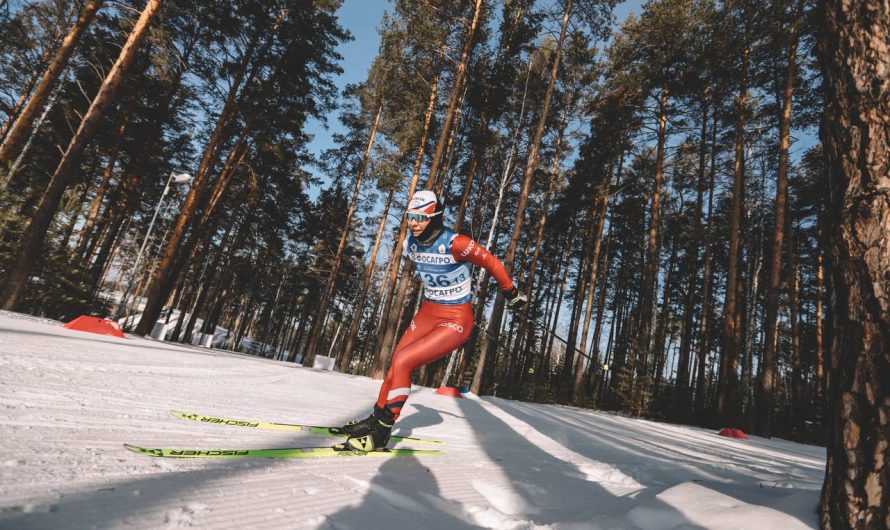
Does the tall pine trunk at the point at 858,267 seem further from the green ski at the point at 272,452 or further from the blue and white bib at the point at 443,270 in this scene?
the blue and white bib at the point at 443,270

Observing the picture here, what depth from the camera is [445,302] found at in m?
3.38

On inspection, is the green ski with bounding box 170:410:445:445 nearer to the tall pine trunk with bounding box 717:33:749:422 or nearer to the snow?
the snow

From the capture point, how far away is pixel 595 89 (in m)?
17.7

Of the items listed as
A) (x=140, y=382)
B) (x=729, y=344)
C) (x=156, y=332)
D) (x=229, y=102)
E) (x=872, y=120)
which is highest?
(x=229, y=102)

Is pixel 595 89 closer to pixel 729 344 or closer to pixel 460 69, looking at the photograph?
pixel 460 69

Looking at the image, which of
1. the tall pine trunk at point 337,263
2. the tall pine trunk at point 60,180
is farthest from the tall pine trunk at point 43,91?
the tall pine trunk at point 337,263

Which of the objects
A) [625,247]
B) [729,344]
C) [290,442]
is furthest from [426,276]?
[625,247]

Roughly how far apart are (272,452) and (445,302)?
174 centimetres

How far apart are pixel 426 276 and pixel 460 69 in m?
10.3

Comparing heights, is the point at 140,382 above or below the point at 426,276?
below

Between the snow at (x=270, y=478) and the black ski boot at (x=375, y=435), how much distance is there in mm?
212

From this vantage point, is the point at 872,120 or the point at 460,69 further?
the point at 460,69

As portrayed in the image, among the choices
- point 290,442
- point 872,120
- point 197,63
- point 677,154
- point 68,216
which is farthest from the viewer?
point 677,154

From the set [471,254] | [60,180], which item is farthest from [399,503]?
[60,180]
